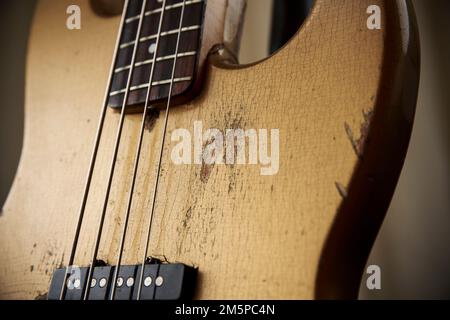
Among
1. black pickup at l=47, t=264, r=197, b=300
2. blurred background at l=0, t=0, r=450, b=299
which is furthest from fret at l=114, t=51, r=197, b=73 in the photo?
blurred background at l=0, t=0, r=450, b=299

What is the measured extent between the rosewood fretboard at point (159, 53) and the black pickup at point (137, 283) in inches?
8.5

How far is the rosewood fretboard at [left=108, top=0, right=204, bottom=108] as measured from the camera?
0.60 m

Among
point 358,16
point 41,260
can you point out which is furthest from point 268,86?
point 41,260

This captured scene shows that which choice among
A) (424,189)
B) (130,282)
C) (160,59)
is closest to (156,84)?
(160,59)

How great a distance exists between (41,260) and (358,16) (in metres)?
0.48

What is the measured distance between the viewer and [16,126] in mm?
1183

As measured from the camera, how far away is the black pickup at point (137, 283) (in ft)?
Result: 1.55

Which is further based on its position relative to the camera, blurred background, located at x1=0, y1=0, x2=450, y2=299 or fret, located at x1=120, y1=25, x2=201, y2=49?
blurred background, located at x1=0, y1=0, x2=450, y2=299

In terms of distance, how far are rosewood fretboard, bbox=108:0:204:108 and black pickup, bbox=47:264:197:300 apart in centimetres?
22

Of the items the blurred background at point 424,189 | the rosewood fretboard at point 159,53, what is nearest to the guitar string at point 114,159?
the rosewood fretboard at point 159,53

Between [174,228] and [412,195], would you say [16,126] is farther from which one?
[412,195]

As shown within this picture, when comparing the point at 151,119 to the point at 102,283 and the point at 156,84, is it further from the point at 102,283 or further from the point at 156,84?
the point at 102,283

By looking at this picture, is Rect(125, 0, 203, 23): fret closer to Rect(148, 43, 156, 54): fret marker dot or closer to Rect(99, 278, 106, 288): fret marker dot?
Rect(148, 43, 156, 54): fret marker dot

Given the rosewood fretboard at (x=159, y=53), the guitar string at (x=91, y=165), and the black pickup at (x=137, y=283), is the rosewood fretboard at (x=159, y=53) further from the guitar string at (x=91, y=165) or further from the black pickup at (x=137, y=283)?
the black pickup at (x=137, y=283)
